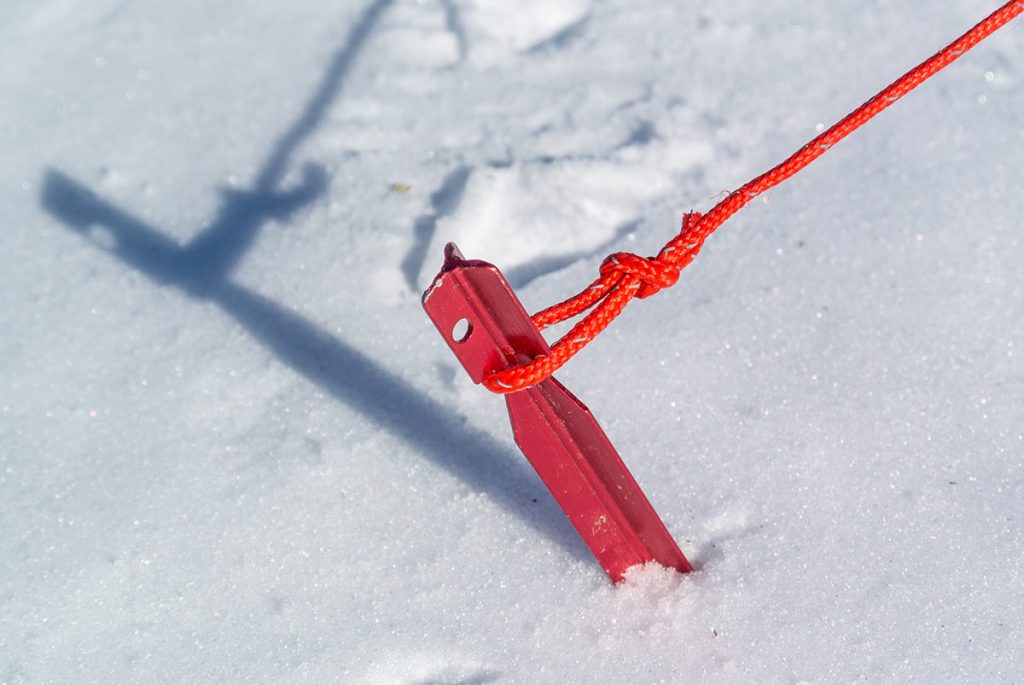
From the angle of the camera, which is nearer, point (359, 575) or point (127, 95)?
point (359, 575)

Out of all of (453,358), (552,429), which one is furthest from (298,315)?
(552,429)

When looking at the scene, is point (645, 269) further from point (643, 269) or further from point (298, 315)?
point (298, 315)

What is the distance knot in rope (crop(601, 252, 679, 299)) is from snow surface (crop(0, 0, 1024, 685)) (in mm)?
298

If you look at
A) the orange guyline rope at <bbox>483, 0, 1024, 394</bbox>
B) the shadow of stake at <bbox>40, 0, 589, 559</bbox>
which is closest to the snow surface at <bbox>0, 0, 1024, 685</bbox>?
the shadow of stake at <bbox>40, 0, 589, 559</bbox>

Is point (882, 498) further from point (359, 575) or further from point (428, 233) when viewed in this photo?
point (428, 233)

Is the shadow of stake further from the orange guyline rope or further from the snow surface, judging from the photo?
the orange guyline rope

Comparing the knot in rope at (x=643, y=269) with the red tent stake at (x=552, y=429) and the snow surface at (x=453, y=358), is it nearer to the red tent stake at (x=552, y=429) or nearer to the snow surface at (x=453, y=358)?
the red tent stake at (x=552, y=429)

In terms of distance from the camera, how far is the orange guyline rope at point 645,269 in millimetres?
847

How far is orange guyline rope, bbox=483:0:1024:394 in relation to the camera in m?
0.85

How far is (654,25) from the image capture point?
179 centimetres

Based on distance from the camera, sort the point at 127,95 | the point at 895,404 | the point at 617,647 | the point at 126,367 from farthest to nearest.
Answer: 1. the point at 127,95
2. the point at 126,367
3. the point at 895,404
4. the point at 617,647

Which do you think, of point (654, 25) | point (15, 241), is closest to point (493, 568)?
point (15, 241)

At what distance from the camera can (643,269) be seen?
90 cm

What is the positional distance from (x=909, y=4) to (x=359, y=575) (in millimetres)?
1520
